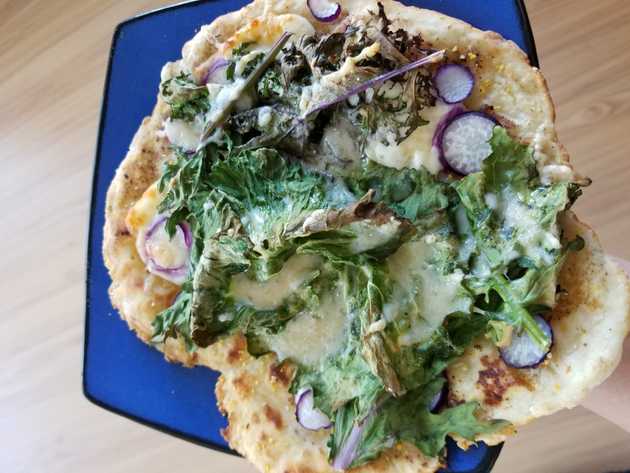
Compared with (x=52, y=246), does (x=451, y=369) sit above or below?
below

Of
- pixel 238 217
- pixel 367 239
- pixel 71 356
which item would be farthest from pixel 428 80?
pixel 71 356

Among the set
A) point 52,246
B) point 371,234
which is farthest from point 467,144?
point 52,246

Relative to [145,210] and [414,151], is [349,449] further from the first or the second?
[145,210]

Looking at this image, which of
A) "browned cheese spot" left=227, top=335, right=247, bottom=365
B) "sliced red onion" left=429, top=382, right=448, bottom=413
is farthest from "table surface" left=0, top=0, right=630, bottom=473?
"sliced red onion" left=429, top=382, right=448, bottom=413

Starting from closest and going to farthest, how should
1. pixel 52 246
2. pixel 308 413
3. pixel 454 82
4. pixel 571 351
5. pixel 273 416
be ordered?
1. pixel 571 351
2. pixel 454 82
3. pixel 308 413
4. pixel 273 416
5. pixel 52 246

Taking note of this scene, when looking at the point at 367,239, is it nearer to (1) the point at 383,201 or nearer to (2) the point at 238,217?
(1) the point at 383,201

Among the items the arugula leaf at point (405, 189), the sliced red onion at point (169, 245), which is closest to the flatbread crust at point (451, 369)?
the sliced red onion at point (169, 245)
